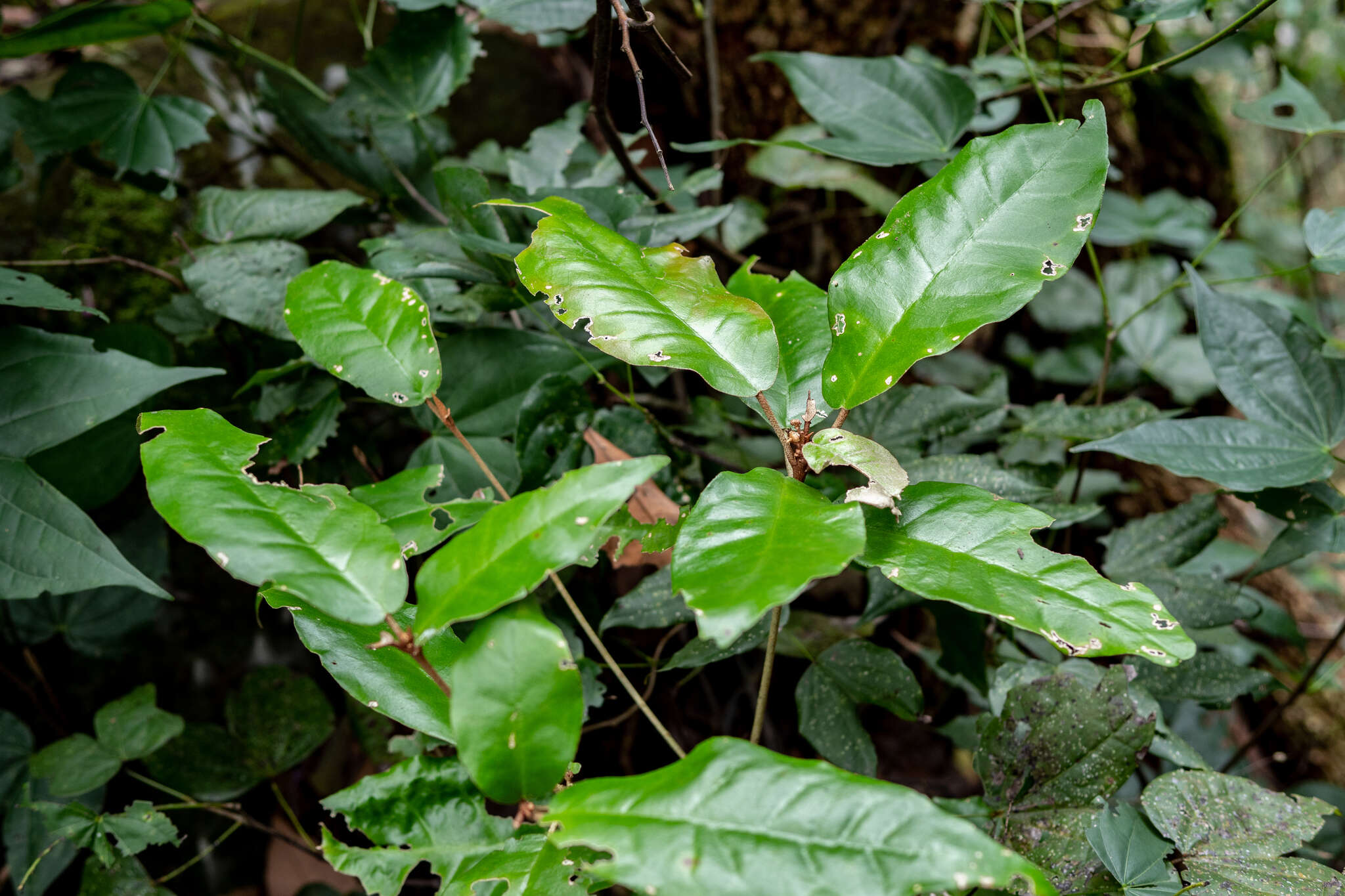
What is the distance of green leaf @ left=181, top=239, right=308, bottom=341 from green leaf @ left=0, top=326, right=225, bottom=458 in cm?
17

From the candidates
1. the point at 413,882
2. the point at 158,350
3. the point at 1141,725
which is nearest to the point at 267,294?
the point at 158,350

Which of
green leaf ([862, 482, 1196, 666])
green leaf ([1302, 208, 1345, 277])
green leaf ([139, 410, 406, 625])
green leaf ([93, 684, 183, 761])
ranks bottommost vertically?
green leaf ([93, 684, 183, 761])

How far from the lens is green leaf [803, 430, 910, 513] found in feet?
1.96

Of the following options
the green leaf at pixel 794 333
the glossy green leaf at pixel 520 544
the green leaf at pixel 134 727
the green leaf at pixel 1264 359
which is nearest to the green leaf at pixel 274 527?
the glossy green leaf at pixel 520 544

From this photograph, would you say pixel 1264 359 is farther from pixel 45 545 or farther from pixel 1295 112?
pixel 45 545

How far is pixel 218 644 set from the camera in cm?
135

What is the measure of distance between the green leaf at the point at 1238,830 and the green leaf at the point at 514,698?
618 millimetres

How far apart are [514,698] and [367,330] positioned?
441mm

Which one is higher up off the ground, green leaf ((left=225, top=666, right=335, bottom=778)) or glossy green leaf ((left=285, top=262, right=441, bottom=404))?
glossy green leaf ((left=285, top=262, right=441, bottom=404))

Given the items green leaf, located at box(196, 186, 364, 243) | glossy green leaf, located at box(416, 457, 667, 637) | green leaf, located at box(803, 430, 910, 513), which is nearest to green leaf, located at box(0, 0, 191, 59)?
green leaf, located at box(196, 186, 364, 243)

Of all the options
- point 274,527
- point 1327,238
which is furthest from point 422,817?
point 1327,238

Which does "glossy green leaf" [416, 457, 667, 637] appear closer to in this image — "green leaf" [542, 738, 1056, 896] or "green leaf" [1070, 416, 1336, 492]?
"green leaf" [542, 738, 1056, 896]

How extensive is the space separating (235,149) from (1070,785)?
1.83 meters

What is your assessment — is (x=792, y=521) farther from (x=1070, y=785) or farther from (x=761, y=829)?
(x=1070, y=785)
